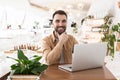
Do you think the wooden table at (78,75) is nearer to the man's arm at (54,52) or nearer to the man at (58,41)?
the man's arm at (54,52)

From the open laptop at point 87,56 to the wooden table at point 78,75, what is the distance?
50mm

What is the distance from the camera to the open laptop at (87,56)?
59.6 inches

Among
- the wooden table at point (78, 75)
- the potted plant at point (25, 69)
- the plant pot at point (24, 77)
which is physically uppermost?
the potted plant at point (25, 69)

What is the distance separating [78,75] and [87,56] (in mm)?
178

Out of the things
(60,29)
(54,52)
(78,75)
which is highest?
(60,29)

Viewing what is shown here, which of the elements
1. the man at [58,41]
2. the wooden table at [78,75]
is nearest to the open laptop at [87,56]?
the wooden table at [78,75]

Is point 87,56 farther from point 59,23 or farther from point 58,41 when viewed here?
point 59,23

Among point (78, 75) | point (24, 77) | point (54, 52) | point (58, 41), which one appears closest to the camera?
point (24, 77)

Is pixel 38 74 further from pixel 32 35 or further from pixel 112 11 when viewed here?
pixel 32 35

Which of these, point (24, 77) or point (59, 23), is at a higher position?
point (59, 23)

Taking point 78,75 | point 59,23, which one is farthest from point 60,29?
point 78,75

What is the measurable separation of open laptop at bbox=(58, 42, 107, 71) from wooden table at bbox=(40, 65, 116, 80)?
0.05 m

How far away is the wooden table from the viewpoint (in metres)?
1.42

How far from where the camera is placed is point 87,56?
61.5 inches
